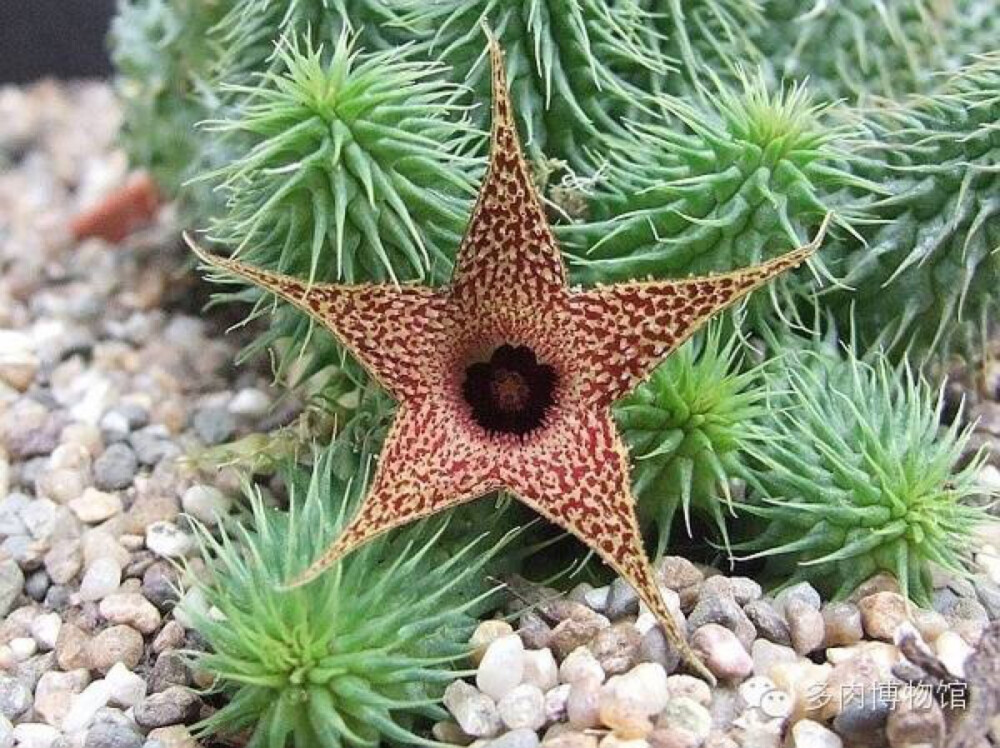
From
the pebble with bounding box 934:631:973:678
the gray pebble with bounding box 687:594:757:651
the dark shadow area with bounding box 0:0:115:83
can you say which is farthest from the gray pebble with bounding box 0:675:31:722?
the dark shadow area with bounding box 0:0:115:83

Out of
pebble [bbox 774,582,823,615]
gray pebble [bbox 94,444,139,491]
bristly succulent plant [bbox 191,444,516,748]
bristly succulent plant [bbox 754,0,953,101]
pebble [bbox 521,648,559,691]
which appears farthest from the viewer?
bristly succulent plant [bbox 754,0,953,101]

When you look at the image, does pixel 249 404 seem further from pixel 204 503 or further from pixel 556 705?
pixel 556 705

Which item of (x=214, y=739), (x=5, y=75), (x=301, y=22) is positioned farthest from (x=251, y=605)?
(x=5, y=75)

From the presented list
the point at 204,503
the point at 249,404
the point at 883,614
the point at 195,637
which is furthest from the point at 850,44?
the point at 195,637


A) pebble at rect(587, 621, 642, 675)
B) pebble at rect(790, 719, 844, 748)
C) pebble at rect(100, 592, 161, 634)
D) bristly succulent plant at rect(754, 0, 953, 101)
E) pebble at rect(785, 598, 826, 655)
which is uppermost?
bristly succulent plant at rect(754, 0, 953, 101)

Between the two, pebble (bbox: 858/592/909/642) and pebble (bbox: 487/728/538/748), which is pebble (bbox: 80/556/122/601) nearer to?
pebble (bbox: 487/728/538/748)

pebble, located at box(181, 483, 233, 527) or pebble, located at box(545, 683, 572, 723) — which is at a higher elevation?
pebble, located at box(181, 483, 233, 527)
